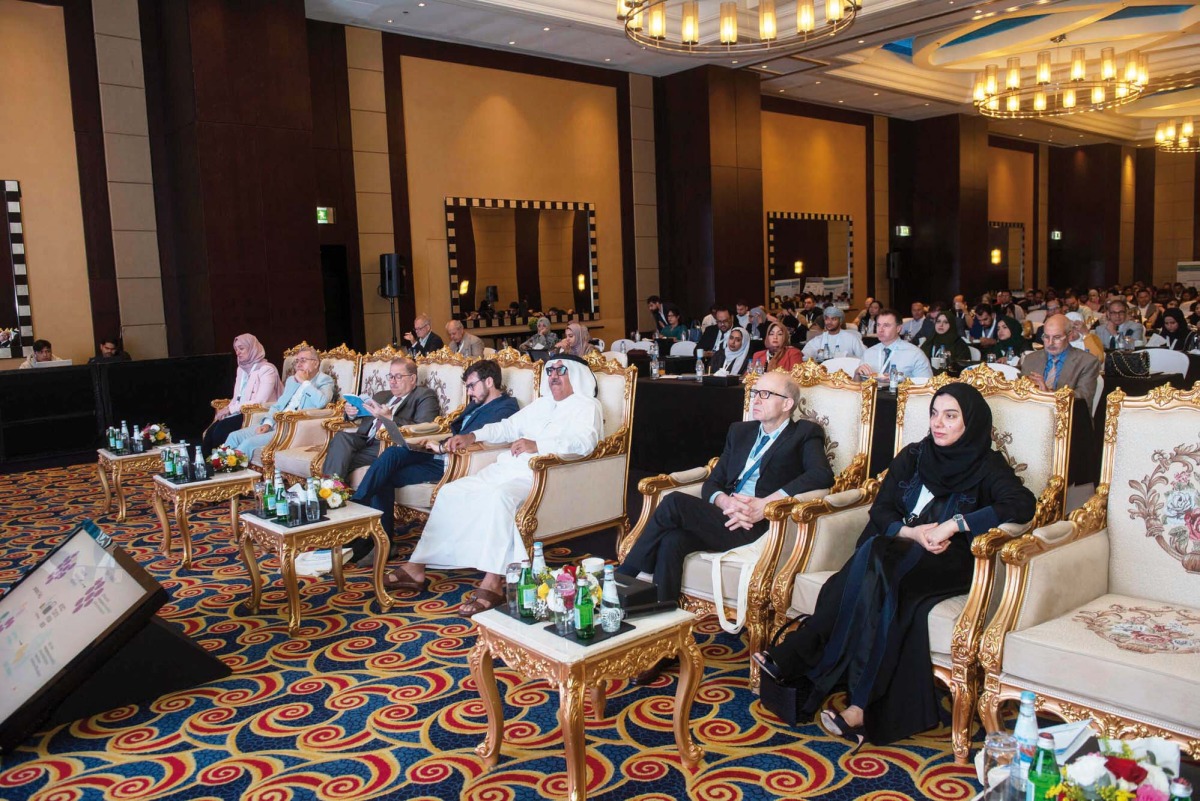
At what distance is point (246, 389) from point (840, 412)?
5089 millimetres

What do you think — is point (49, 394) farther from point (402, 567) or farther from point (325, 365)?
point (402, 567)

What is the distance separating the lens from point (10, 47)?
895 cm

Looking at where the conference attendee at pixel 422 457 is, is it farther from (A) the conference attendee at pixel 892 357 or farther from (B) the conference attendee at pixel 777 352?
(A) the conference attendee at pixel 892 357

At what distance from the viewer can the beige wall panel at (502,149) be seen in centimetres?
1147

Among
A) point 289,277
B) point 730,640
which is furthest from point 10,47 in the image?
point 730,640

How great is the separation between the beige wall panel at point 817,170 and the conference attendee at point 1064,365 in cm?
894

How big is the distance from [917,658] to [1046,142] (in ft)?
72.7

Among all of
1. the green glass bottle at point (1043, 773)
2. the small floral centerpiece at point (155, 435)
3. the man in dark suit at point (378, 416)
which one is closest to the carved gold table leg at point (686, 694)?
the green glass bottle at point (1043, 773)

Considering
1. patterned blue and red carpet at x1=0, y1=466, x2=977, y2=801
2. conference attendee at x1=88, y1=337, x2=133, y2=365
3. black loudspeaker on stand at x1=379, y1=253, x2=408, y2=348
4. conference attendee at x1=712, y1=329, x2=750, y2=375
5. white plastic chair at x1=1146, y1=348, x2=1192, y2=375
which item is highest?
black loudspeaker on stand at x1=379, y1=253, x2=408, y2=348

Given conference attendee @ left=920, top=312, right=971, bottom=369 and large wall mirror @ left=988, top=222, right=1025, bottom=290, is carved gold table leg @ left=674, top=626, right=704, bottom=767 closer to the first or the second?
conference attendee @ left=920, top=312, right=971, bottom=369

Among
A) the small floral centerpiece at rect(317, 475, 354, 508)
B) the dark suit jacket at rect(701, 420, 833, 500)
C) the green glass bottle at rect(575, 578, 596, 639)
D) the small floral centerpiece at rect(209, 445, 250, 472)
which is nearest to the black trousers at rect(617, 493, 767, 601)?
the dark suit jacket at rect(701, 420, 833, 500)

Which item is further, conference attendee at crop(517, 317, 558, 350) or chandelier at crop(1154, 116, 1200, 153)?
chandelier at crop(1154, 116, 1200, 153)

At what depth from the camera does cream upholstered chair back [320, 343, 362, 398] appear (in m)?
6.94

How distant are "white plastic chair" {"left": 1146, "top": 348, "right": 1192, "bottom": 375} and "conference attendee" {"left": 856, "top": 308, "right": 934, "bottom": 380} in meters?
2.30
